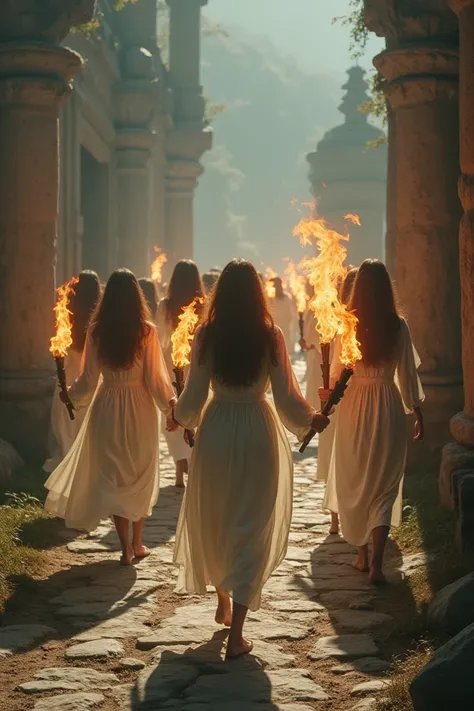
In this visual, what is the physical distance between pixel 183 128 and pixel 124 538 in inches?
829

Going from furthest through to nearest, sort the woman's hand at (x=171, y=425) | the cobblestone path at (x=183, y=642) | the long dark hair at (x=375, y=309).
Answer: the long dark hair at (x=375, y=309), the woman's hand at (x=171, y=425), the cobblestone path at (x=183, y=642)

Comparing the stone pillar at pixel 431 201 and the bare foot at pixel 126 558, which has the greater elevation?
the stone pillar at pixel 431 201

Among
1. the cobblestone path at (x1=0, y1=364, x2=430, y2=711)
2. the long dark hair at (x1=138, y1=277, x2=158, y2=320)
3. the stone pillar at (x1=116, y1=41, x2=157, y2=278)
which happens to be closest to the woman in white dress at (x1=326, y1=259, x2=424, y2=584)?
the cobblestone path at (x1=0, y1=364, x2=430, y2=711)

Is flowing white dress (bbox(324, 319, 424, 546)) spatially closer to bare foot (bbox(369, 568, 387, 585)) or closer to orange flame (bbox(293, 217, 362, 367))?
bare foot (bbox(369, 568, 387, 585))

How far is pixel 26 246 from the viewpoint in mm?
11188

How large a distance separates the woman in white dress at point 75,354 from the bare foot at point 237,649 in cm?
404

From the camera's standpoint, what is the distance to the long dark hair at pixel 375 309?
750 centimetres

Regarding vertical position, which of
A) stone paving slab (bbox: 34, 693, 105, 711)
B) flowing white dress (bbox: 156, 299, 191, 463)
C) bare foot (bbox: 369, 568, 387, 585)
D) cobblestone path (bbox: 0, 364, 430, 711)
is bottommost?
stone paving slab (bbox: 34, 693, 105, 711)

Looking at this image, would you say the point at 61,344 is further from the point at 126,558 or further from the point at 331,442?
the point at 331,442

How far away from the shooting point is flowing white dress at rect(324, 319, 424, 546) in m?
7.65

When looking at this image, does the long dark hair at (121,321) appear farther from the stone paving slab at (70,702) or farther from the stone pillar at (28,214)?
the stone pillar at (28,214)

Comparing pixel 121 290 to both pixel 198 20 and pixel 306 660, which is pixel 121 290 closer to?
pixel 306 660

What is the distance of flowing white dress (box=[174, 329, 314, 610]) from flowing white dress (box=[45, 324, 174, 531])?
166 cm

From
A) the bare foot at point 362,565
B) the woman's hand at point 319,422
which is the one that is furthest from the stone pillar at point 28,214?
the woman's hand at point 319,422
